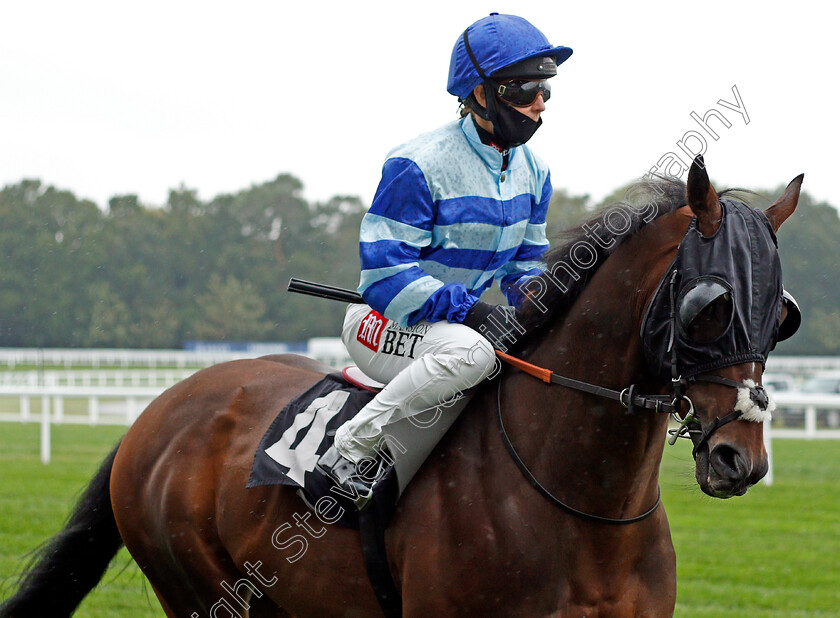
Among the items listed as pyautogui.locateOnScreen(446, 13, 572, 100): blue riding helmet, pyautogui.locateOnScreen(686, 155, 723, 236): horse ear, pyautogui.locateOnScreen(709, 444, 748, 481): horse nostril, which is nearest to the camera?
pyautogui.locateOnScreen(709, 444, 748, 481): horse nostril

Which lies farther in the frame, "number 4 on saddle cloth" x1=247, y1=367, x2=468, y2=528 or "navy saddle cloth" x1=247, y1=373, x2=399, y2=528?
"navy saddle cloth" x1=247, y1=373, x2=399, y2=528

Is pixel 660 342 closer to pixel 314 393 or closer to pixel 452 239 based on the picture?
pixel 452 239

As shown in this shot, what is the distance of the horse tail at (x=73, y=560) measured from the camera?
3.99 metres

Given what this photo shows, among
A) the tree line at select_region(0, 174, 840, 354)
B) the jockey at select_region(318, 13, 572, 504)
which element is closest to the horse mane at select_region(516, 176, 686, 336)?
the jockey at select_region(318, 13, 572, 504)

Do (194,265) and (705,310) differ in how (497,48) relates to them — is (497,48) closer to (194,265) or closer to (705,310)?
(705,310)

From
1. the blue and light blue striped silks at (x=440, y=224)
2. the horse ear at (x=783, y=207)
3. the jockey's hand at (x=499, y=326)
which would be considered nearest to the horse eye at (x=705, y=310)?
the horse ear at (x=783, y=207)

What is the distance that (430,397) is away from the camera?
9.10 feet

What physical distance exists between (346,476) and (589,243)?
1029mm

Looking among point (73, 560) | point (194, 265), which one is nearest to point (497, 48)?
point (73, 560)

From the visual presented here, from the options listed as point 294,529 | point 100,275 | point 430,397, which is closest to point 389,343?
point 430,397

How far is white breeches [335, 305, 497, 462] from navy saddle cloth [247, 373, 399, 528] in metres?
0.15

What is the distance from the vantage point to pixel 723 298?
2.18 meters

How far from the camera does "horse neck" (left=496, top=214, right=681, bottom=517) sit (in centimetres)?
252

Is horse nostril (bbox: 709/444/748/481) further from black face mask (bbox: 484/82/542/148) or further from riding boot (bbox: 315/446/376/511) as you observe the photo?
black face mask (bbox: 484/82/542/148)
